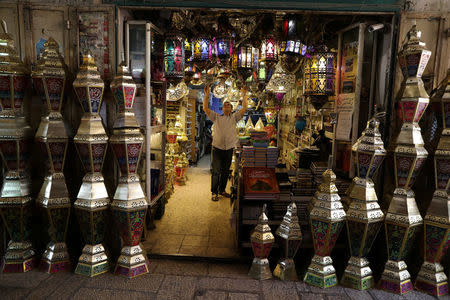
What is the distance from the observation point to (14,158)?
7.95 feet

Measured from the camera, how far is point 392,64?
8.49 ft

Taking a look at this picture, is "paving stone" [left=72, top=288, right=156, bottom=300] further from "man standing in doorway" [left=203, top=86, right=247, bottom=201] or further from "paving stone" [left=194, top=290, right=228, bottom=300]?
"man standing in doorway" [left=203, top=86, right=247, bottom=201]

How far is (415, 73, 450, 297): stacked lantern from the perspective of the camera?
86.4 inches

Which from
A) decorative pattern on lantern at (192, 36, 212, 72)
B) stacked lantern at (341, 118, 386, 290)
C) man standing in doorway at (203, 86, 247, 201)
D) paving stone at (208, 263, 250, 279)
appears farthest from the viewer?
man standing in doorway at (203, 86, 247, 201)

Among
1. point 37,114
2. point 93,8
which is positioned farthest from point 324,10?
point 37,114

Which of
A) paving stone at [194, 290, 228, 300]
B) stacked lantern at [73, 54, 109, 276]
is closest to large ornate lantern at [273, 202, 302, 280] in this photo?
paving stone at [194, 290, 228, 300]

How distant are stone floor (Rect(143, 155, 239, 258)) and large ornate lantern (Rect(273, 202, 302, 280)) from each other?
0.56 metres

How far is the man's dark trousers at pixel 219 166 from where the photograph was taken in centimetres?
466

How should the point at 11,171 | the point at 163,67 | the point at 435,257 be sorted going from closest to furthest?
the point at 435,257 → the point at 11,171 → the point at 163,67

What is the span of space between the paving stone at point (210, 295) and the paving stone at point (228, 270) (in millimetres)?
262

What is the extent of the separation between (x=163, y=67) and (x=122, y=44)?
0.63 metres

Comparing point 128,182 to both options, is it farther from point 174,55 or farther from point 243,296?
point 174,55

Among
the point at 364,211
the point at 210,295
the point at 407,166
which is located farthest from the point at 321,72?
the point at 210,295

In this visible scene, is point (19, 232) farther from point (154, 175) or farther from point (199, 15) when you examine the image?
point (199, 15)
